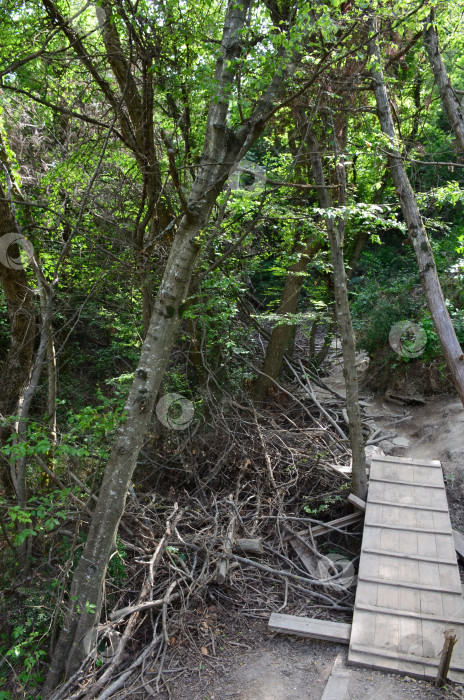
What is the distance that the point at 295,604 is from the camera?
17.7ft

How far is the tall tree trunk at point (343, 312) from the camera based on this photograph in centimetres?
624

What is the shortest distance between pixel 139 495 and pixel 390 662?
3.63 m

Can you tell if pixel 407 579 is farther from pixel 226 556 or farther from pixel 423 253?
pixel 423 253

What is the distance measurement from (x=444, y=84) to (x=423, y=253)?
2330mm

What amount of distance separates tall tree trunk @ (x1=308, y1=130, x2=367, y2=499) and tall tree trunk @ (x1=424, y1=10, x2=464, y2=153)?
5.42 feet

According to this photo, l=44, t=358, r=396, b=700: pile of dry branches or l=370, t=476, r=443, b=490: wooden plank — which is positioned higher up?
l=370, t=476, r=443, b=490: wooden plank

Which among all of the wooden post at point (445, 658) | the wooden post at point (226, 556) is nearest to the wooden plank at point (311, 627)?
the wooden post at point (226, 556)

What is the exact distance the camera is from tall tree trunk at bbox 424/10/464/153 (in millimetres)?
6379

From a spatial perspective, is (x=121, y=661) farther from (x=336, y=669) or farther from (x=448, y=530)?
(x=448, y=530)

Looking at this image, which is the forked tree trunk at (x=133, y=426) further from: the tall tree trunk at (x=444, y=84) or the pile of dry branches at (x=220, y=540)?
the tall tree trunk at (x=444, y=84)

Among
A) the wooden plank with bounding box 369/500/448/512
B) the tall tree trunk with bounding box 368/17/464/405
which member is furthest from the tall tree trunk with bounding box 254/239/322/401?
the wooden plank with bounding box 369/500/448/512

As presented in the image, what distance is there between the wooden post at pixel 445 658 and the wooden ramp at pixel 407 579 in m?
0.09

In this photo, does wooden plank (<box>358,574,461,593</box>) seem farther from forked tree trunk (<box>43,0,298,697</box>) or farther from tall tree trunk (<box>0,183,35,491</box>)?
tall tree trunk (<box>0,183,35,491</box>)

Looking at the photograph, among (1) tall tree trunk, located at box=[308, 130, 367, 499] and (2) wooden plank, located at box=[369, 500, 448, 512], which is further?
(1) tall tree trunk, located at box=[308, 130, 367, 499]
